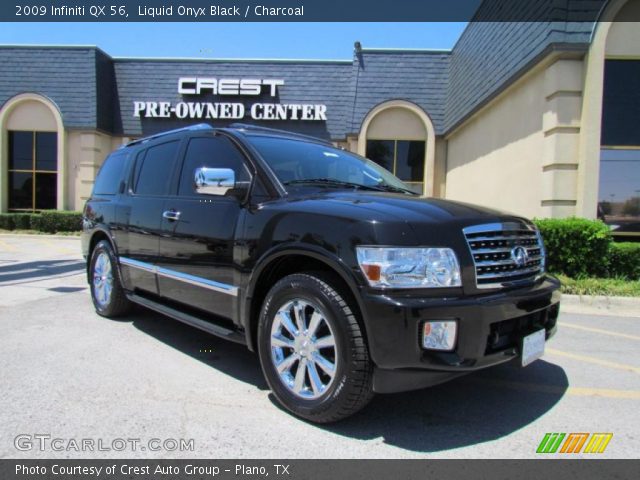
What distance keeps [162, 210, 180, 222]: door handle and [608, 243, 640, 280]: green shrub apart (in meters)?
6.87

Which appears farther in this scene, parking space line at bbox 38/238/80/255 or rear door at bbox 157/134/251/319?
parking space line at bbox 38/238/80/255

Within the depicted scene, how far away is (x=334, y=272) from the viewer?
9.53 ft

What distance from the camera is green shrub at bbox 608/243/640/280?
7.62 meters

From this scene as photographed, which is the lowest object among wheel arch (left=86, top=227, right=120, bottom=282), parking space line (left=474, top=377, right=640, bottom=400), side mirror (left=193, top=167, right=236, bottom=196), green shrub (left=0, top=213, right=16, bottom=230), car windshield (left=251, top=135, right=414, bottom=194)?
parking space line (left=474, top=377, right=640, bottom=400)

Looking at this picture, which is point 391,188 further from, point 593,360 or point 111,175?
point 111,175

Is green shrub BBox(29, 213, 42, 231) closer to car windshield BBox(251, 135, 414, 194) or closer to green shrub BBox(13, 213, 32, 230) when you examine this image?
green shrub BBox(13, 213, 32, 230)

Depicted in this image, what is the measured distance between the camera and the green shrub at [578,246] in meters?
7.39

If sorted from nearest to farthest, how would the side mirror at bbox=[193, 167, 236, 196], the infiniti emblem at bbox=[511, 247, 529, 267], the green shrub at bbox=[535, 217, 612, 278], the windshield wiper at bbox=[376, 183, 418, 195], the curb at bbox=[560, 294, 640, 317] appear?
the infiniti emblem at bbox=[511, 247, 529, 267], the side mirror at bbox=[193, 167, 236, 196], the windshield wiper at bbox=[376, 183, 418, 195], the curb at bbox=[560, 294, 640, 317], the green shrub at bbox=[535, 217, 612, 278]

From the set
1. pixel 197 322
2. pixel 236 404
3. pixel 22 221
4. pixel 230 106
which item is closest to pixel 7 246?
pixel 22 221

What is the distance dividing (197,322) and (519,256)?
8.03 ft

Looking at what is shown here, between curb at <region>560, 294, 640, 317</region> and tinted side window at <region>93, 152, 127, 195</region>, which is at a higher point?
tinted side window at <region>93, 152, 127, 195</region>

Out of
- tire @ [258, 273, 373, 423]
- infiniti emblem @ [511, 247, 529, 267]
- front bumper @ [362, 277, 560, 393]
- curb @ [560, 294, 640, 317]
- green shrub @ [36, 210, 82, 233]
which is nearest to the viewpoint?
front bumper @ [362, 277, 560, 393]

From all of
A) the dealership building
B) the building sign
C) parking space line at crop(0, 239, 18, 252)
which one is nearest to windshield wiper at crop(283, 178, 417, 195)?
the dealership building
